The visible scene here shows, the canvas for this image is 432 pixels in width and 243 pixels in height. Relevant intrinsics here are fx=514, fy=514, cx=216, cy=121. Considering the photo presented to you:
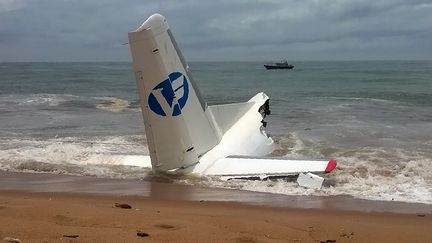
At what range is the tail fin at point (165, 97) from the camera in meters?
7.84

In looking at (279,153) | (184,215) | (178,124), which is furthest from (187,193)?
(279,153)

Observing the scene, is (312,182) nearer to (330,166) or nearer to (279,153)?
(330,166)

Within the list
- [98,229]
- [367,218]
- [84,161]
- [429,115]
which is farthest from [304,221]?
[429,115]

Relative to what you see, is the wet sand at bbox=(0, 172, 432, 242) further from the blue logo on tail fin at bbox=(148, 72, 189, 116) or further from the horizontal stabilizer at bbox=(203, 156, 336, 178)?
the blue logo on tail fin at bbox=(148, 72, 189, 116)

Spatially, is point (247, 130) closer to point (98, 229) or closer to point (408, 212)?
point (408, 212)

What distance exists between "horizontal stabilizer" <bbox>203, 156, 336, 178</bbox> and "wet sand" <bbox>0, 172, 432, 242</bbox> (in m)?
0.62

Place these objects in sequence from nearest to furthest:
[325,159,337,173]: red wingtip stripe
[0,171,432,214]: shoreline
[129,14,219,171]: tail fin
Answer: [0,171,432,214]: shoreline
[129,14,219,171]: tail fin
[325,159,337,173]: red wingtip stripe

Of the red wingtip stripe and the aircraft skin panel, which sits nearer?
the red wingtip stripe

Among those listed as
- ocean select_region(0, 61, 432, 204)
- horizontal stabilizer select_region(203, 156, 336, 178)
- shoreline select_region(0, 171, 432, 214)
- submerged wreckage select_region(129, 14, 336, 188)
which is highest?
submerged wreckage select_region(129, 14, 336, 188)

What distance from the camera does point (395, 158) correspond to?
1216 centimetres

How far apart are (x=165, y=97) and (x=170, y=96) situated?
0.39 ft

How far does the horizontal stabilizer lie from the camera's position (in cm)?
824

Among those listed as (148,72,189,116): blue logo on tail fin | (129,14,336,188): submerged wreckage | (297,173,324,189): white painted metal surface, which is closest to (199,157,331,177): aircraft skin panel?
(129,14,336,188): submerged wreckage

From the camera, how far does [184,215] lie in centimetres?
566
